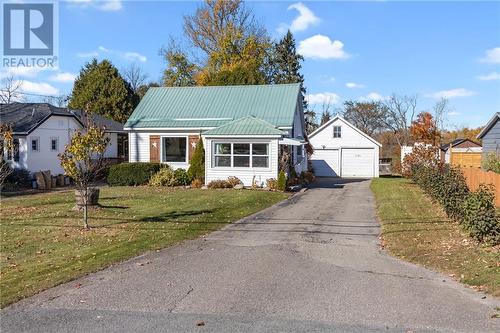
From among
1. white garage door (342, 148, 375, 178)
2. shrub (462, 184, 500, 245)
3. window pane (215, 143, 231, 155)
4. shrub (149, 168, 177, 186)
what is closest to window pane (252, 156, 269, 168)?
window pane (215, 143, 231, 155)

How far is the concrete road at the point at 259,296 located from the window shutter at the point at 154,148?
17833mm

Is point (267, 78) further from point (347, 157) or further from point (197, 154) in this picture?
point (197, 154)

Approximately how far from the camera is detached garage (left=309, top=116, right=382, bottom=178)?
1484 inches

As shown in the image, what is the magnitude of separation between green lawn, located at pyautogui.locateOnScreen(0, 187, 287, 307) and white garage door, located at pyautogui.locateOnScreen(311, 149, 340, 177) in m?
18.6

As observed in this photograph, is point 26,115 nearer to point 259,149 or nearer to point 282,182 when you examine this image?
point 259,149

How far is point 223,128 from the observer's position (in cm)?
2450

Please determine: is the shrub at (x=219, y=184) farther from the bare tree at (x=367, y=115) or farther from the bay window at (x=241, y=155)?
the bare tree at (x=367, y=115)

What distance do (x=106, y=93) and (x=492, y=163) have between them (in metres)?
36.5

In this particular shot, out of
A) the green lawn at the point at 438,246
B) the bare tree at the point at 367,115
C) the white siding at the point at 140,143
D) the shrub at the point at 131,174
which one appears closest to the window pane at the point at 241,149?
the shrub at the point at 131,174

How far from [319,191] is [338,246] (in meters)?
13.9

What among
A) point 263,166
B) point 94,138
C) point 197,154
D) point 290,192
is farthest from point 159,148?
point 94,138

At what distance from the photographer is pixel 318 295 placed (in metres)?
6.66

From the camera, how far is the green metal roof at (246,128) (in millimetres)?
23545

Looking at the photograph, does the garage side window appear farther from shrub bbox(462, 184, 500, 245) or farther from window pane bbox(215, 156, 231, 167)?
shrub bbox(462, 184, 500, 245)
